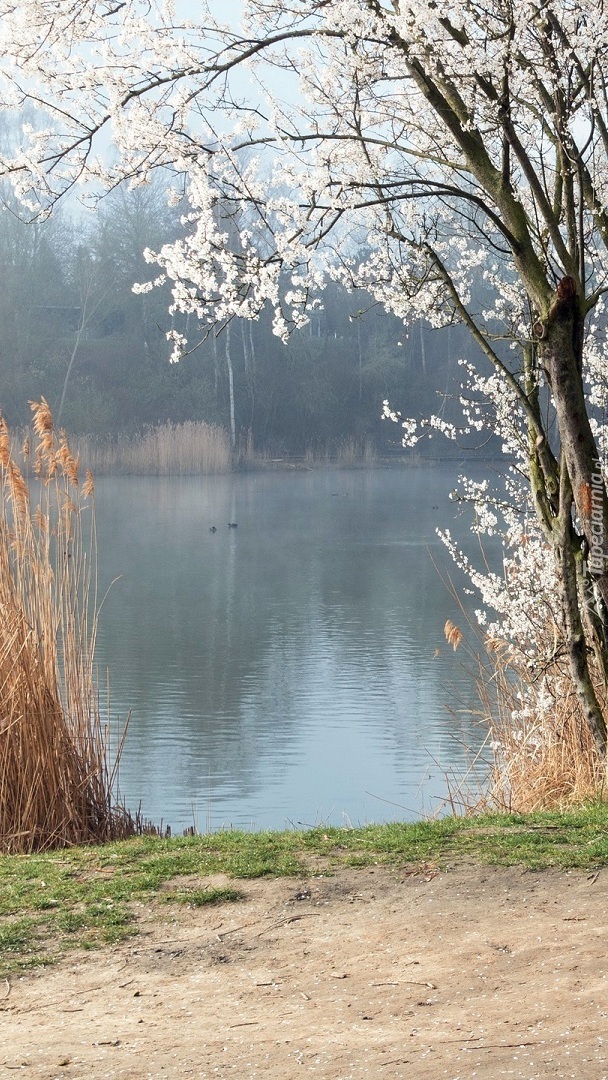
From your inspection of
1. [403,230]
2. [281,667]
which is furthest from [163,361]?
[403,230]

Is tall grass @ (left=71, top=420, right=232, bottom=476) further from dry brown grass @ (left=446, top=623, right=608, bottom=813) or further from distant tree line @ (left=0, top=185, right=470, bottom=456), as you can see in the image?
dry brown grass @ (left=446, top=623, right=608, bottom=813)

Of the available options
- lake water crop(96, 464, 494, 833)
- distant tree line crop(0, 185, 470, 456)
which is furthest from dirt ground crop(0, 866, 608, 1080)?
distant tree line crop(0, 185, 470, 456)

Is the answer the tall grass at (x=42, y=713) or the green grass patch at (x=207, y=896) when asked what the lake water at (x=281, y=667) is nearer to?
the tall grass at (x=42, y=713)

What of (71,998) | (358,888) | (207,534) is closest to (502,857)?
(358,888)

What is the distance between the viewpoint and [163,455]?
29156 millimetres

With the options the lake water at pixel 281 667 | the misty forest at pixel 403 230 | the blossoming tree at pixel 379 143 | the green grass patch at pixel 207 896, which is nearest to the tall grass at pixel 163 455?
the lake water at pixel 281 667

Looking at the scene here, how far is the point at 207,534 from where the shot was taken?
21.9 m

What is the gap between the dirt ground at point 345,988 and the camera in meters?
2.61

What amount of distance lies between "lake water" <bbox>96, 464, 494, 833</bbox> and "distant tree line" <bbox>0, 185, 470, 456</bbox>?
15.8 meters

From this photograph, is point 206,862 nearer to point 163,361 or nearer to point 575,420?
point 575,420

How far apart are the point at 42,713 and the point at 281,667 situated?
677cm

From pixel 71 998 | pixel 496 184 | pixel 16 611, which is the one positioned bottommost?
pixel 71 998

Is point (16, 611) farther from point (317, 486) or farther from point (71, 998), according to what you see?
point (317, 486)

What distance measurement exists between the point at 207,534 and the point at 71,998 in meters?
18.9
